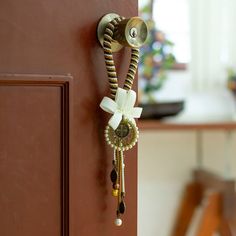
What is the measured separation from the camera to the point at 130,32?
21.6 inches

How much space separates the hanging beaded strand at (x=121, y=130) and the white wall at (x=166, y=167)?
0.89 metres

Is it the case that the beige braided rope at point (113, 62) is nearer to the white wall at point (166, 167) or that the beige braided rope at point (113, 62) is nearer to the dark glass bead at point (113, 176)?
the dark glass bead at point (113, 176)

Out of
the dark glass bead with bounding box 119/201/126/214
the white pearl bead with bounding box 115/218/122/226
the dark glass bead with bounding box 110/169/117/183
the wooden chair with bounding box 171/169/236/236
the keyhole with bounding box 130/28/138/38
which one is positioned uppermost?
the keyhole with bounding box 130/28/138/38

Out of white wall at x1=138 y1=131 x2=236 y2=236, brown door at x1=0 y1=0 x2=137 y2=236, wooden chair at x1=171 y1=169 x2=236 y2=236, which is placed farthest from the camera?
white wall at x1=138 y1=131 x2=236 y2=236

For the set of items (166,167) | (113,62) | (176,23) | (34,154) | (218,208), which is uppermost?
(176,23)

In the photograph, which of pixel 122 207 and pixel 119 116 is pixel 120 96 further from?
pixel 122 207

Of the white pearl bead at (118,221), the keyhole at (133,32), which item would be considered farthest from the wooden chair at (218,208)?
the keyhole at (133,32)

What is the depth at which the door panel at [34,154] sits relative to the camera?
1.68 ft

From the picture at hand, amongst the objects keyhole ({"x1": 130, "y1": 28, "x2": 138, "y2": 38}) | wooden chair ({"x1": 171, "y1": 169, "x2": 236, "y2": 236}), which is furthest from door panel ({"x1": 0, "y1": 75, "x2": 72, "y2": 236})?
wooden chair ({"x1": 171, "y1": 169, "x2": 236, "y2": 236})

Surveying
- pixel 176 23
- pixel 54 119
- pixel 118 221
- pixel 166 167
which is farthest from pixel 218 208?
pixel 54 119

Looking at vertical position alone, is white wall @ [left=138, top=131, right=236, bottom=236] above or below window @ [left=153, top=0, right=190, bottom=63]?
Result: below

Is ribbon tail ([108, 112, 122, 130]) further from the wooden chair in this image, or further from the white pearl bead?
the wooden chair

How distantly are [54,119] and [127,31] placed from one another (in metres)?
0.14

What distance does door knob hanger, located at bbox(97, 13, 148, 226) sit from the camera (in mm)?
551
